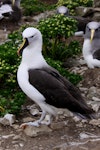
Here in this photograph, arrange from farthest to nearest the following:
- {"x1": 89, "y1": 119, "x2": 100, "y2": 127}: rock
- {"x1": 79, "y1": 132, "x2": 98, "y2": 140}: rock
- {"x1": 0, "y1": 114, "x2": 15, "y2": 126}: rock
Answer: {"x1": 89, "y1": 119, "x2": 100, "y2": 127}: rock → {"x1": 0, "y1": 114, "x2": 15, "y2": 126}: rock → {"x1": 79, "y1": 132, "x2": 98, "y2": 140}: rock

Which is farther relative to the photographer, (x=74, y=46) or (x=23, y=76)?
(x=74, y=46)

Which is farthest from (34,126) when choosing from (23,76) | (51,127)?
(23,76)

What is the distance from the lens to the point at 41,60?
7113 millimetres

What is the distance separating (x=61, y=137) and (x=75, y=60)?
2966mm

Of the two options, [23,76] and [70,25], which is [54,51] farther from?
[23,76]

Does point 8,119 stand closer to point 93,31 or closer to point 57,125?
point 57,125

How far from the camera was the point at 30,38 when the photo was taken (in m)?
7.05

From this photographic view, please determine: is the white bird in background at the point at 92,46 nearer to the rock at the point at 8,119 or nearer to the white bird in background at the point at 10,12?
the rock at the point at 8,119

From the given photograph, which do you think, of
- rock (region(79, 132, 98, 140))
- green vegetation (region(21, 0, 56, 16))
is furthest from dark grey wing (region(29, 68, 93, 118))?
green vegetation (region(21, 0, 56, 16))

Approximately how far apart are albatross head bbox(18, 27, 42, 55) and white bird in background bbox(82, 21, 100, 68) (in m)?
2.12

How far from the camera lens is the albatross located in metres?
6.77

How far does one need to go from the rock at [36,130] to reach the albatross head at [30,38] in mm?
1106

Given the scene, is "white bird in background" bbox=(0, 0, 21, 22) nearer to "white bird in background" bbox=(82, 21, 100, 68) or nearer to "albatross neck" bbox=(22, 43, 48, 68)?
"white bird in background" bbox=(82, 21, 100, 68)

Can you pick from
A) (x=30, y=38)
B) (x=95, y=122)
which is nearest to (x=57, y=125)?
(x=95, y=122)
